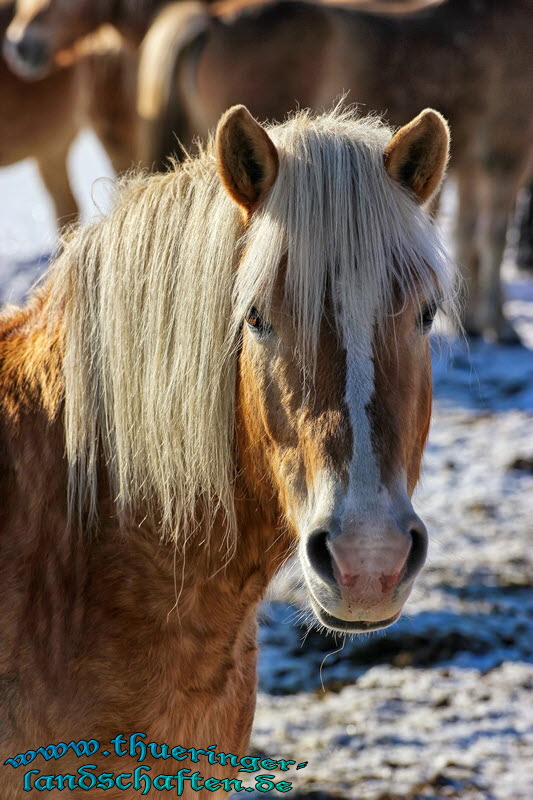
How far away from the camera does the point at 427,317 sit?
6.13 ft

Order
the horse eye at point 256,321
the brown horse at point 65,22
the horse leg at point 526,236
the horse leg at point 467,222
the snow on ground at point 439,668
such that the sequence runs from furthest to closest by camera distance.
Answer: the horse leg at point 526,236 → the brown horse at point 65,22 → the horse leg at point 467,222 → the snow on ground at point 439,668 → the horse eye at point 256,321

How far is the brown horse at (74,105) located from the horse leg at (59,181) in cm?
23

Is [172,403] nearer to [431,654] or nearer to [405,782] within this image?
[405,782]

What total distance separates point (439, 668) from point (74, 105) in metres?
5.42

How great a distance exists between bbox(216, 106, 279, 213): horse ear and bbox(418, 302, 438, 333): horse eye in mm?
389

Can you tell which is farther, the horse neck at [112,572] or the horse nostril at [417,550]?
the horse neck at [112,572]

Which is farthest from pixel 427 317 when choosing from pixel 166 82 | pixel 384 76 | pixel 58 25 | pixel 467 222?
pixel 58 25

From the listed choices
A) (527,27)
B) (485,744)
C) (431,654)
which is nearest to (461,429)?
(431,654)

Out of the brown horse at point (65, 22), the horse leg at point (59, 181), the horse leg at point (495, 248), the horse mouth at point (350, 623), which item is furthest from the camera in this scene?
the horse leg at point (59, 181)

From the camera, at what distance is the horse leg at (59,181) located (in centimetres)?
788

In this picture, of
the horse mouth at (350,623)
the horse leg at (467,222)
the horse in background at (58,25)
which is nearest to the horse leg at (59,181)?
the horse in background at (58,25)

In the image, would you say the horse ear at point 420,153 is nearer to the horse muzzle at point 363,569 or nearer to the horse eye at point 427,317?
the horse eye at point 427,317

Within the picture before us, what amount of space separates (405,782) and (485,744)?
327 mm

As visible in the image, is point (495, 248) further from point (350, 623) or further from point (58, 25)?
point (350, 623)
